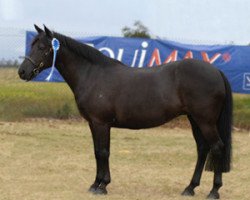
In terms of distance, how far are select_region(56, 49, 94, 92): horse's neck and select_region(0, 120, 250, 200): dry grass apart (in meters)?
1.46

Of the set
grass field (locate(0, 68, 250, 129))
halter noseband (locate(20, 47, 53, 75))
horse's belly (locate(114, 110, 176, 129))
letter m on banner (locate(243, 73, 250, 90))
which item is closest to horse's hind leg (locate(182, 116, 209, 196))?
horse's belly (locate(114, 110, 176, 129))

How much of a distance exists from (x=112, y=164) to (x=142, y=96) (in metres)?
2.63

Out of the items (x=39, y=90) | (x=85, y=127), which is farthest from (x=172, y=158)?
(x=39, y=90)

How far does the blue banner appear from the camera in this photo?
1380cm

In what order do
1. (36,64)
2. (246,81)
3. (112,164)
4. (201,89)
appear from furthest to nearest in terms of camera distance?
1. (246,81)
2. (112,164)
3. (36,64)
4. (201,89)

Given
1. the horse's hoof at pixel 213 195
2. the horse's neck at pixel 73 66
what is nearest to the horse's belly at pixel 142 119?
the horse's neck at pixel 73 66

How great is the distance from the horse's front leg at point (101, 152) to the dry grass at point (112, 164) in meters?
0.15

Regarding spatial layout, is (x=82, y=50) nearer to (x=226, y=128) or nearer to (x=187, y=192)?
(x=226, y=128)

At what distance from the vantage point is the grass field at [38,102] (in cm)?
1420

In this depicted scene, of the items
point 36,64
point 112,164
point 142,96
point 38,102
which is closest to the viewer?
point 142,96

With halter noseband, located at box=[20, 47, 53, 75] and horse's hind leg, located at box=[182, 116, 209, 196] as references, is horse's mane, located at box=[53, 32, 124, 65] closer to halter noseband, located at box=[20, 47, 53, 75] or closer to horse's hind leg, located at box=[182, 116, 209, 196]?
halter noseband, located at box=[20, 47, 53, 75]

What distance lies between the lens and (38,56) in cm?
679

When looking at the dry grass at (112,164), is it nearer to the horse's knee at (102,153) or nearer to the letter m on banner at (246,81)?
the horse's knee at (102,153)

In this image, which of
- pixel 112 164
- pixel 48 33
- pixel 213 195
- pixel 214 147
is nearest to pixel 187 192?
pixel 213 195
